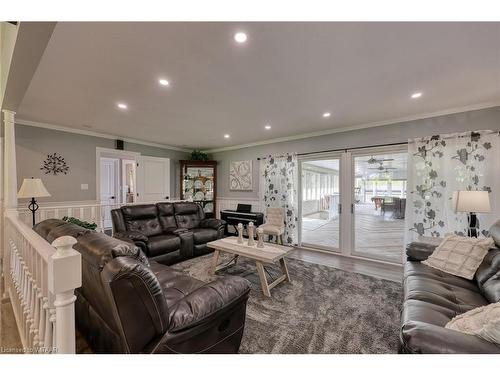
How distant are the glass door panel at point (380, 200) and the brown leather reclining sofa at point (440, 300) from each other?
163 cm

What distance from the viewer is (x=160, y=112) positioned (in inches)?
132

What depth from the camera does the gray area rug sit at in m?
1.74

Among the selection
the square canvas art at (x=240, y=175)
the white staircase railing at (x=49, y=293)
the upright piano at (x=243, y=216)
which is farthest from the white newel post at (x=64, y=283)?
the square canvas art at (x=240, y=175)

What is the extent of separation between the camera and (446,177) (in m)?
3.16

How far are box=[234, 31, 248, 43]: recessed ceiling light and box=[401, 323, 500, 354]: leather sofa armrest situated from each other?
6.82 ft

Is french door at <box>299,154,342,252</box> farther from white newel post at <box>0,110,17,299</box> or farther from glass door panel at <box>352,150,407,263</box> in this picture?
white newel post at <box>0,110,17,299</box>

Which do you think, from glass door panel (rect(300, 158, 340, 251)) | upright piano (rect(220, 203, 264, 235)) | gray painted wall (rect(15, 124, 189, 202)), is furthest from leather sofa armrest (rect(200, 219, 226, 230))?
gray painted wall (rect(15, 124, 189, 202))

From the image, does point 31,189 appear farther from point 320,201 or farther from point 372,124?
point 372,124

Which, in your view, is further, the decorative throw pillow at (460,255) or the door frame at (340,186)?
the door frame at (340,186)

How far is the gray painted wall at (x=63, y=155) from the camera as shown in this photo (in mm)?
3807

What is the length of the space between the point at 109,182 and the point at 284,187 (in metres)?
5.05

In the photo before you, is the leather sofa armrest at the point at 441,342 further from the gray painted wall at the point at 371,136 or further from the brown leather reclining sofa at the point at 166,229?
the gray painted wall at the point at 371,136

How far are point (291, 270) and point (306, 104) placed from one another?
2487 mm
